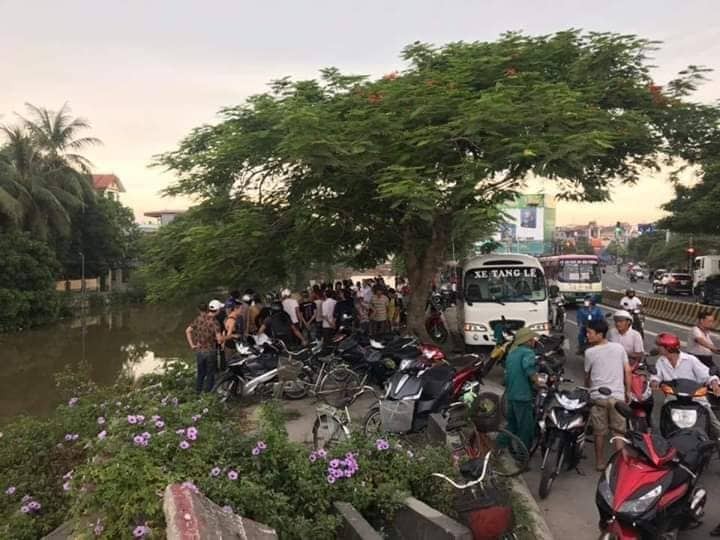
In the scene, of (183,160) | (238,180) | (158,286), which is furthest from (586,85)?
(158,286)

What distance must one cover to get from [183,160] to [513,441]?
962 centimetres

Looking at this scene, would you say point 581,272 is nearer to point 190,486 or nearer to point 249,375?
point 249,375

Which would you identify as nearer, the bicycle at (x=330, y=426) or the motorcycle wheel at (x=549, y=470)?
the motorcycle wheel at (x=549, y=470)

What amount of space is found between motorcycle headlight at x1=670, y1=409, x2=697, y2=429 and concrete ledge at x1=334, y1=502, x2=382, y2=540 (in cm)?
306

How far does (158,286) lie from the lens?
12.1m

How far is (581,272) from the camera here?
2534cm

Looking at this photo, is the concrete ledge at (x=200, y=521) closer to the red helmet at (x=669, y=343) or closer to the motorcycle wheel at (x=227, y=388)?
the red helmet at (x=669, y=343)

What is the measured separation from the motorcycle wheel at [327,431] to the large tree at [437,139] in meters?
4.05

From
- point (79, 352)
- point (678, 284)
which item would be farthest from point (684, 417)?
point (678, 284)

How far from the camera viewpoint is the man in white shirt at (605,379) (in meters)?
5.73

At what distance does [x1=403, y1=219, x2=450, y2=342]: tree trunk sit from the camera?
12844 mm

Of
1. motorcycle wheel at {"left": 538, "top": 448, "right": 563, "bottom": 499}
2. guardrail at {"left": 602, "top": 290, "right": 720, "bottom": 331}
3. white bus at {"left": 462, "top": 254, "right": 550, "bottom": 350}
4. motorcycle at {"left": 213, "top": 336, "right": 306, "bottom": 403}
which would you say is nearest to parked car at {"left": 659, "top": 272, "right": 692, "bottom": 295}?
guardrail at {"left": 602, "top": 290, "right": 720, "bottom": 331}

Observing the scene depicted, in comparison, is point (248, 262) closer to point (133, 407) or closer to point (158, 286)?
point (158, 286)

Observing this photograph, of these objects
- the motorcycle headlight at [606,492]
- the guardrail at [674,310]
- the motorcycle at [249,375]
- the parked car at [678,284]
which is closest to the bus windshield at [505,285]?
the motorcycle at [249,375]
